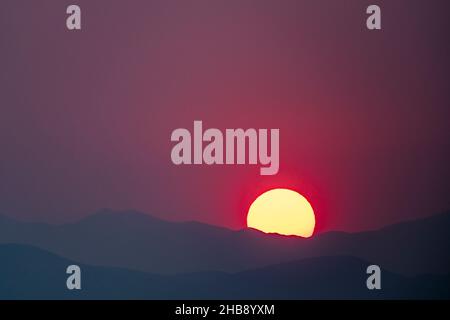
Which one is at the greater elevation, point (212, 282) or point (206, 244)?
point (206, 244)

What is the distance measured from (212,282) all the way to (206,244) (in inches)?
9.4

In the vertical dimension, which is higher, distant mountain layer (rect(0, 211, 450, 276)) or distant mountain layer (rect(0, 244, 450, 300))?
distant mountain layer (rect(0, 211, 450, 276))

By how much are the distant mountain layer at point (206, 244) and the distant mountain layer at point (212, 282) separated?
49 millimetres

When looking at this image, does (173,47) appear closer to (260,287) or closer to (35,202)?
(35,202)

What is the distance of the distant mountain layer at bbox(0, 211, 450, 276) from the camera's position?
4.52 meters

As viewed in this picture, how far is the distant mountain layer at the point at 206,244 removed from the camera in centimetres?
452

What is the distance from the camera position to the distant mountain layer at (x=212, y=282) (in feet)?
14.8

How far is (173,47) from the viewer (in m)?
4.54

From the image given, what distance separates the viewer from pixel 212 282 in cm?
454

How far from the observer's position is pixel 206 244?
14.9ft

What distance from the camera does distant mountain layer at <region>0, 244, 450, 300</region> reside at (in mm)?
4516

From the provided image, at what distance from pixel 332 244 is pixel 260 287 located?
517mm

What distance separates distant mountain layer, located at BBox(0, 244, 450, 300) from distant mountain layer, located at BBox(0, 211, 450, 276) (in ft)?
0.16

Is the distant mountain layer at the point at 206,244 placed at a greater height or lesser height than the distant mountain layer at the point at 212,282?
greater
